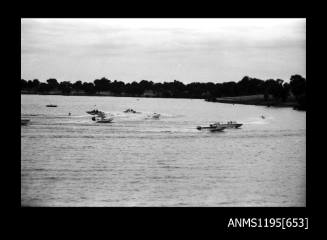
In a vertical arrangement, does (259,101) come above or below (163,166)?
above

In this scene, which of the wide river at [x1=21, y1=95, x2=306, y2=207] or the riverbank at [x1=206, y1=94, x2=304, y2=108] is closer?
the wide river at [x1=21, y1=95, x2=306, y2=207]

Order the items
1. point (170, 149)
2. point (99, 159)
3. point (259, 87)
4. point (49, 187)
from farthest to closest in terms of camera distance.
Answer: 1. point (259, 87)
2. point (170, 149)
3. point (99, 159)
4. point (49, 187)

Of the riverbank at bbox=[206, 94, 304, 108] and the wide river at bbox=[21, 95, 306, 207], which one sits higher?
the riverbank at bbox=[206, 94, 304, 108]

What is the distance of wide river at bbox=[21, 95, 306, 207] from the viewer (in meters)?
10.8

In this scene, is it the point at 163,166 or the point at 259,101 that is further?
the point at 259,101

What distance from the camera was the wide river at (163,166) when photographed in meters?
10.8

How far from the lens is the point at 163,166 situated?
16203 mm

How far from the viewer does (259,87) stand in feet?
172
